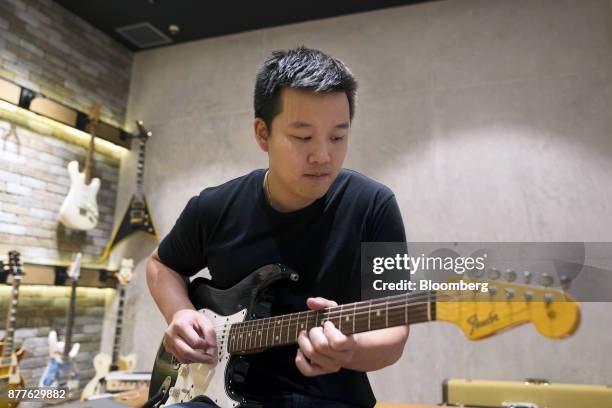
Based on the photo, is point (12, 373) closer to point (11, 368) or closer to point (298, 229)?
point (11, 368)

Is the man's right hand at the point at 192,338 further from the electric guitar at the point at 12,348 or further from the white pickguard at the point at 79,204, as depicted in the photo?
the white pickguard at the point at 79,204

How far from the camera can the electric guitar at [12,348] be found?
2.33 metres

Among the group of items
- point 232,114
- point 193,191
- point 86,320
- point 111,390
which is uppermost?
point 232,114

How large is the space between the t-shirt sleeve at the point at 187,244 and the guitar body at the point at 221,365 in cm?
10

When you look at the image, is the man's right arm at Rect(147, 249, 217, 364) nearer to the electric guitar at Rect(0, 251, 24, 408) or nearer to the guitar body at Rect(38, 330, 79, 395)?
the electric guitar at Rect(0, 251, 24, 408)

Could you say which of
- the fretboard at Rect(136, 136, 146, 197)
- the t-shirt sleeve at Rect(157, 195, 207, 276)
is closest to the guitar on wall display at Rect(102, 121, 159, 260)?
the fretboard at Rect(136, 136, 146, 197)

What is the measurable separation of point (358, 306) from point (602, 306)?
2.25 m

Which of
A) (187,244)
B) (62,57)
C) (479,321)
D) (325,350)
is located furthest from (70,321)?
(479,321)

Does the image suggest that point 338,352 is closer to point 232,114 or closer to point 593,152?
point 593,152

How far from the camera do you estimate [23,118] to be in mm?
2986

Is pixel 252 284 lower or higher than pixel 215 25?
lower

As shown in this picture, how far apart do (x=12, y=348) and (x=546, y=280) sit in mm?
2838

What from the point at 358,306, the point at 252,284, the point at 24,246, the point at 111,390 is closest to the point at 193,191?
the point at 24,246

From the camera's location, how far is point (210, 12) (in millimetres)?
3350
